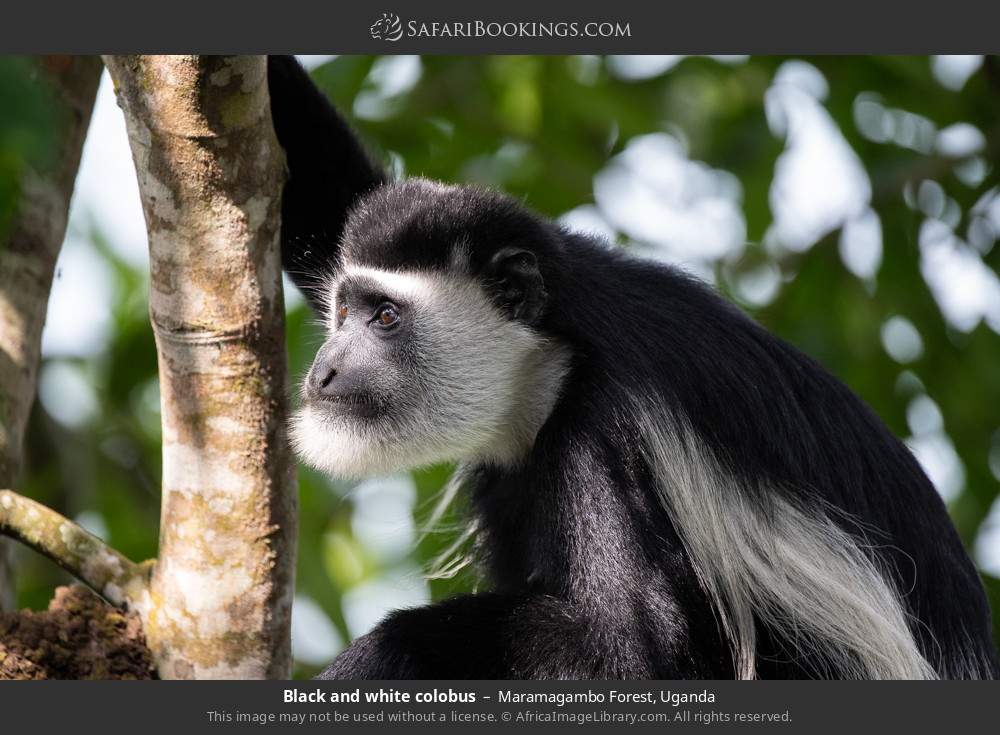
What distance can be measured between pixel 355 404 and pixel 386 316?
260mm

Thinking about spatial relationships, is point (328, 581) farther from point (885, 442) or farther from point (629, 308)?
point (885, 442)

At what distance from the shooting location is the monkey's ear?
2584 millimetres

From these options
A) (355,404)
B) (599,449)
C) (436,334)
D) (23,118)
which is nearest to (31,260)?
(355,404)

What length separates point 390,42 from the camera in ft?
8.23

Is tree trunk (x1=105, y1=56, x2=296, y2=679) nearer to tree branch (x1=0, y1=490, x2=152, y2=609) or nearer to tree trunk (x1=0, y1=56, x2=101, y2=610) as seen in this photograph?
tree branch (x1=0, y1=490, x2=152, y2=609)

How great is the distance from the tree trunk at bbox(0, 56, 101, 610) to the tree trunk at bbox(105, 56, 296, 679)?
1.49 ft

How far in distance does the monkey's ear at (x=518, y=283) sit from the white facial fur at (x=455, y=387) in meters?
0.04

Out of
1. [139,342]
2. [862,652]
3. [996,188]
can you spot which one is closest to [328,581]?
[139,342]

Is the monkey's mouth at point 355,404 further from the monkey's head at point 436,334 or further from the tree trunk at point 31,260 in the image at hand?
the tree trunk at point 31,260

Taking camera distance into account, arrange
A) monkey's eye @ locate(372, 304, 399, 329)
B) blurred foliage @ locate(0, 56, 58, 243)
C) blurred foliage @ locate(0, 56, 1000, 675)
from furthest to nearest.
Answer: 1. blurred foliage @ locate(0, 56, 1000, 675)
2. monkey's eye @ locate(372, 304, 399, 329)
3. blurred foliage @ locate(0, 56, 58, 243)

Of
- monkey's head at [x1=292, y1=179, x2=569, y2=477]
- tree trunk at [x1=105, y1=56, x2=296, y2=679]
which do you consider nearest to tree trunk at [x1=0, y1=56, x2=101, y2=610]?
tree trunk at [x1=105, y1=56, x2=296, y2=679]

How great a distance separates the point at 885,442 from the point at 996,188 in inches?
71.4

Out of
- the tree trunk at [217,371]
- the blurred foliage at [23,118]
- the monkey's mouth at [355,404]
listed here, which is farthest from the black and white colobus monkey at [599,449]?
the blurred foliage at [23,118]

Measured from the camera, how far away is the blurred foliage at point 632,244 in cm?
370
